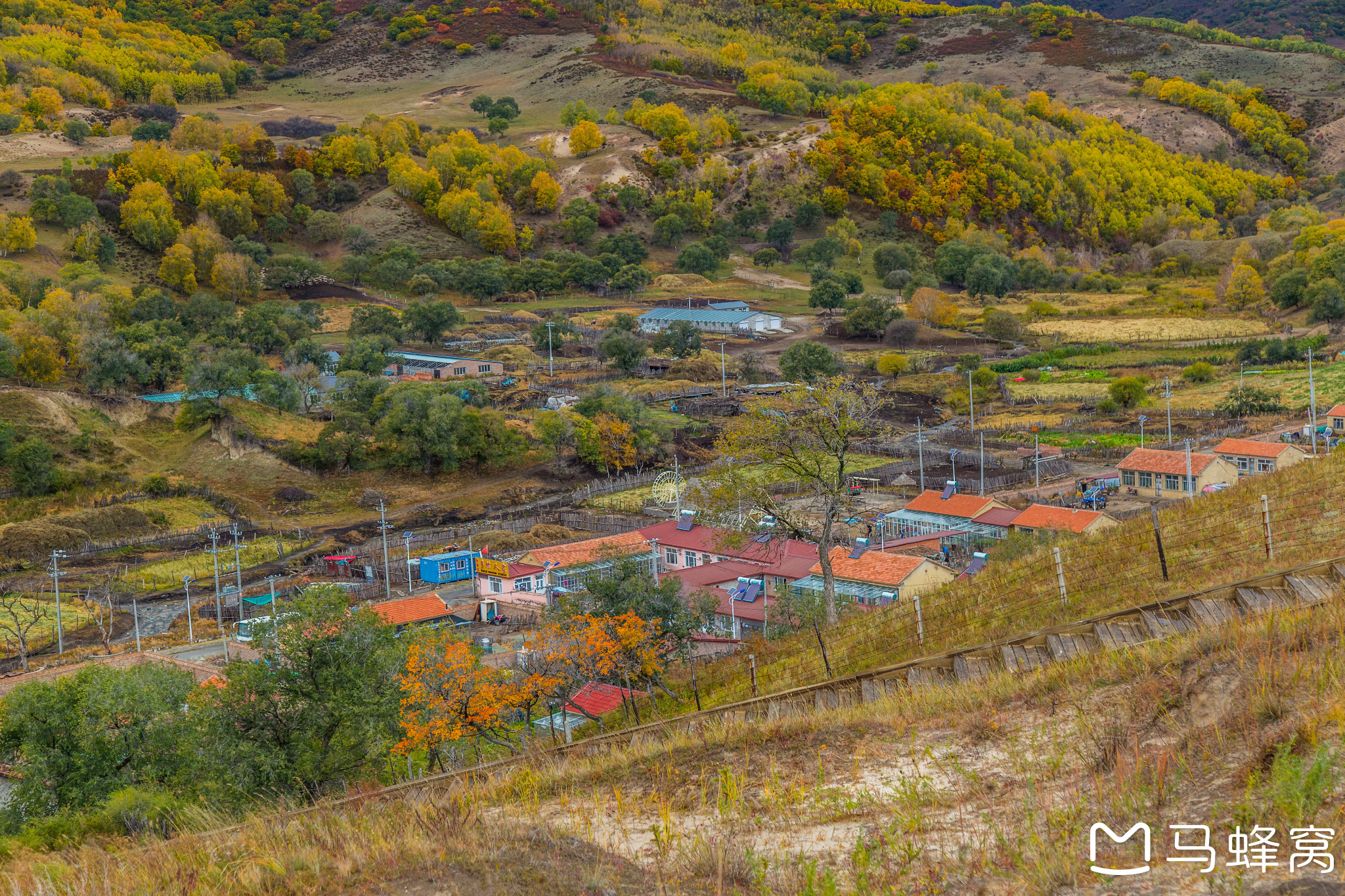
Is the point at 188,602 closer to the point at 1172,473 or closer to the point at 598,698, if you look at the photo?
the point at 598,698

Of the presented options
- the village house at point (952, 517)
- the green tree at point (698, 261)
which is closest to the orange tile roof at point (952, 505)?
the village house at point (952, 517)

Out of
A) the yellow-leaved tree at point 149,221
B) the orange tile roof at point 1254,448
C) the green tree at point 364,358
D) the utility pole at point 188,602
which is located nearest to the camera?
the utility pole at point 188,602

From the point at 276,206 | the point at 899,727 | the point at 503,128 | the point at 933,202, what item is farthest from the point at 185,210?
the point at 899,727

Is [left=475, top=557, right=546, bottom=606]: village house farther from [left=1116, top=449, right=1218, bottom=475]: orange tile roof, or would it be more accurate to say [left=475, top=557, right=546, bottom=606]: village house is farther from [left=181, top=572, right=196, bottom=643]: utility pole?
[left=1116, top=449, right=1218, bottom=475]: orange tile roof

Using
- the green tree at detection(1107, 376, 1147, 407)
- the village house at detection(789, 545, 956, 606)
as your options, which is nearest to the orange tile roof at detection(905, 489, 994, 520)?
the village house at detection(789, 545, 956, 606)

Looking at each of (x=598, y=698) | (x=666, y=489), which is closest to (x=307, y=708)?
(x=598, y=698)

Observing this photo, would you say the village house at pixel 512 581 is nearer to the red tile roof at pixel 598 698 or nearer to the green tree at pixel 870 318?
the red tile roof at pixel 598 698
